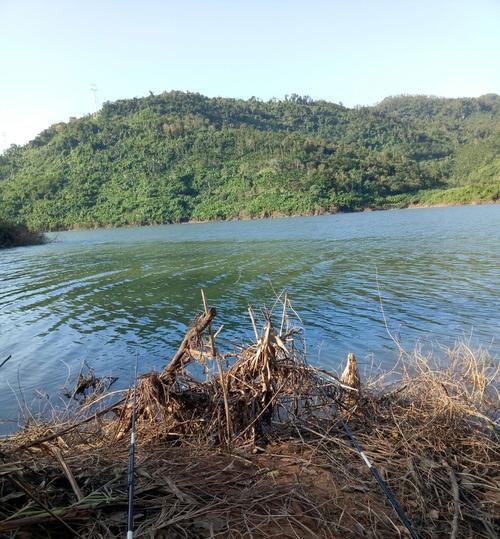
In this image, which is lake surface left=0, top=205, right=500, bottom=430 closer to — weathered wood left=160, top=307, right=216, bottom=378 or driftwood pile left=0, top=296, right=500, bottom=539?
weathered wood left=160, top=307, right=216, bottom=378

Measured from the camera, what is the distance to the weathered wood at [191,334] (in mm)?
4496

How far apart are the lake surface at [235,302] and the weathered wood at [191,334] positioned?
1.44 metres

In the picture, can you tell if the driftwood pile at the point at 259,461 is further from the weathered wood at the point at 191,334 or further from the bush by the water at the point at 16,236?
the bush by the water at the point at 16,236

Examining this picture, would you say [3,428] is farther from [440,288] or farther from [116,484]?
[440,288]

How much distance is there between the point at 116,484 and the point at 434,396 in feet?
11.9

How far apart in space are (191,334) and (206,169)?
379ft

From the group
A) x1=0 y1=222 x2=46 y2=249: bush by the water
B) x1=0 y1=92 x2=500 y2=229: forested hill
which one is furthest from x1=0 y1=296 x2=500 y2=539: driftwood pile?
x1=0 y1=92 x2=500 y2=229: forested hill

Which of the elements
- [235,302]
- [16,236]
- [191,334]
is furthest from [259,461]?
[16,236]

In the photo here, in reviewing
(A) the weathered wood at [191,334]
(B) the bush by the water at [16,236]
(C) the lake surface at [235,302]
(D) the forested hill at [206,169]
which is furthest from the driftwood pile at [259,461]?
(D) the forested hill at [206,169]

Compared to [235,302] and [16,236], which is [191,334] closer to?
[235,302]

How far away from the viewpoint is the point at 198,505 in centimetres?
340

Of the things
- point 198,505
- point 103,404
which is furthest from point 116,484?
point 103,404

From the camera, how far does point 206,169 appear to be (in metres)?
117

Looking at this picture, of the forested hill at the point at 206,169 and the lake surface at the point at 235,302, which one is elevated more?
the forested hill at the point at 206,169
